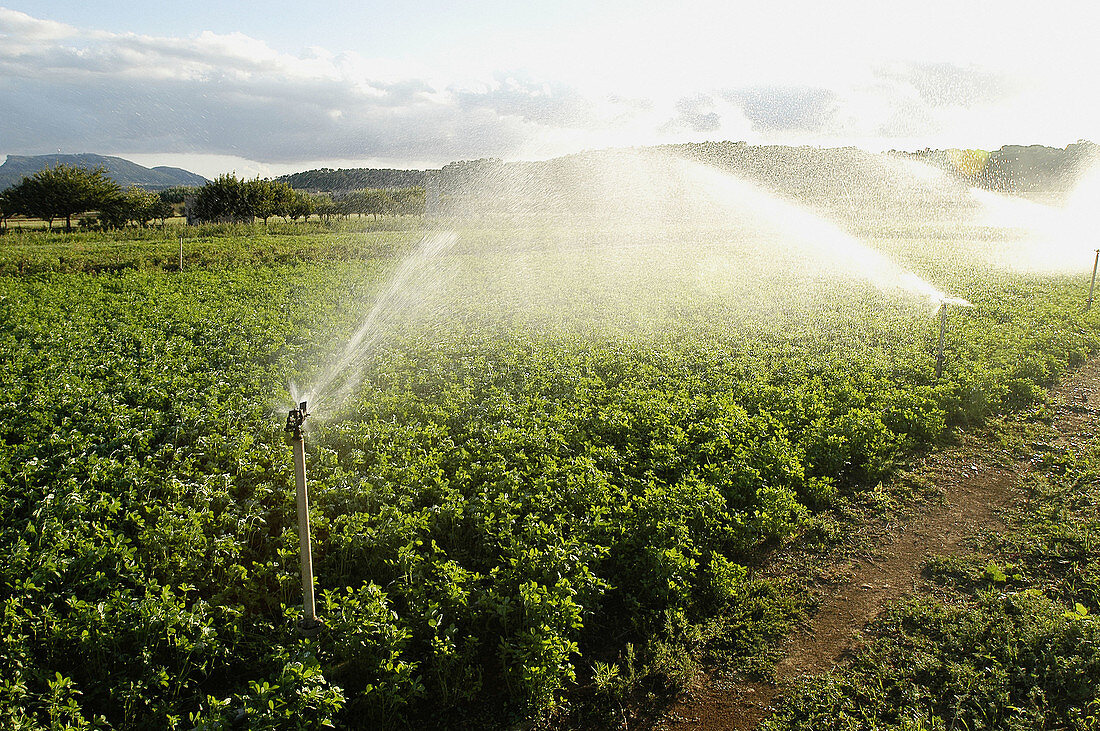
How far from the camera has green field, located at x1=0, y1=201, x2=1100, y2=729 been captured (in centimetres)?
428

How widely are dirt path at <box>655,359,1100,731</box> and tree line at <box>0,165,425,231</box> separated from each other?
111 feet

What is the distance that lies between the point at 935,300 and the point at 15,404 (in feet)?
69.3

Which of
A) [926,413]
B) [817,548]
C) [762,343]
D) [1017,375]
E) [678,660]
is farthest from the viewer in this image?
[762,343]

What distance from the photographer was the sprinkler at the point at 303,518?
4340 millimetres

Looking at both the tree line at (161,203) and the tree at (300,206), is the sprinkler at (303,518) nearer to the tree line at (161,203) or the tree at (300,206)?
the tree line at (161,203)

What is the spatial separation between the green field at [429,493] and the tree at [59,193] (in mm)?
37366

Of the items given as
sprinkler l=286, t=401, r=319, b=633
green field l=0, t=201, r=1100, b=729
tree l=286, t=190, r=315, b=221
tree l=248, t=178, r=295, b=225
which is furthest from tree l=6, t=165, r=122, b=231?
sprinkler l=286, t=401, r=319, b=633

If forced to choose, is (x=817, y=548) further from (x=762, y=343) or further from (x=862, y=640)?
(x=762, y=343)

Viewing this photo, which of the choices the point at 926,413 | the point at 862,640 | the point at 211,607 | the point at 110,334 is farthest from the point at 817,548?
the point at 110,334

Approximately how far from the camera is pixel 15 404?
7855 millimetres

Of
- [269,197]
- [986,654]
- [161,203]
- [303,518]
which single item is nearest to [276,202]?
[269,197]

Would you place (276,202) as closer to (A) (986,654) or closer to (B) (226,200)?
(B) (226,200)

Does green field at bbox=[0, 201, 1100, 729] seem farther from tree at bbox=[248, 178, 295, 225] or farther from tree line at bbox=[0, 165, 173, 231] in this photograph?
tree at bbox=[248, 178, 295, 225]

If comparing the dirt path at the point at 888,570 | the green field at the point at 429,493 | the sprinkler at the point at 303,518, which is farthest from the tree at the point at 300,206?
the sprinkler at the point at 303,518
